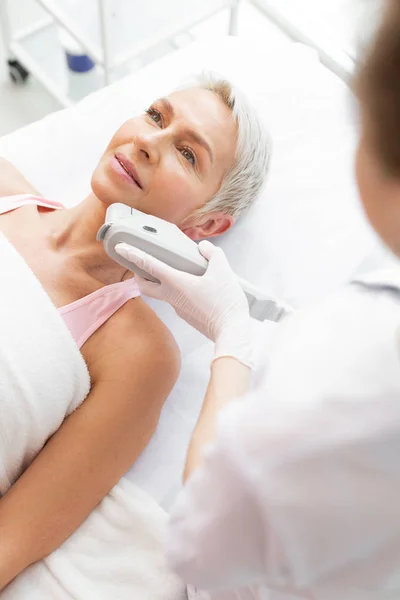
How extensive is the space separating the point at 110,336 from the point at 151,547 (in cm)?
40

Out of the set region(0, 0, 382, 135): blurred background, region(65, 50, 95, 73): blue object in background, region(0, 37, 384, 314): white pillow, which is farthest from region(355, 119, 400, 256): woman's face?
region(65, 50, 95, 73): blue object in background

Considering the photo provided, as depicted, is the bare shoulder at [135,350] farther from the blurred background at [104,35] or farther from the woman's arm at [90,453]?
the blurred background at [104,35]

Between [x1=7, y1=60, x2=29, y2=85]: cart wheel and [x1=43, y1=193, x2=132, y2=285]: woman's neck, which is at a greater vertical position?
[x1=43, y1=193, x2=132, y2=285]: woman's neck

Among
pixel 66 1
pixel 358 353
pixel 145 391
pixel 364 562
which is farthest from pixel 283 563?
pixel 66 1

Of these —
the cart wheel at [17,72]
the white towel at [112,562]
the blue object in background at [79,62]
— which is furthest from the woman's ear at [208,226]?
the cart wheel at [17,72]

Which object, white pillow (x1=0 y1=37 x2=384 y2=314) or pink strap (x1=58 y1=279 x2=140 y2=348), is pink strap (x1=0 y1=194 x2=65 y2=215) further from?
pink strap (x1=58 y1=279 x2=140 y2=348)

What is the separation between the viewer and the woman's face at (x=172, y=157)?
130cm

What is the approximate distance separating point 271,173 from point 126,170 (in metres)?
0.52

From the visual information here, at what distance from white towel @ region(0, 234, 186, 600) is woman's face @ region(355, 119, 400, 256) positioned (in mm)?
734

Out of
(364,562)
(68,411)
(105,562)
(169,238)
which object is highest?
(364,562)

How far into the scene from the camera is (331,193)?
170 centimetres

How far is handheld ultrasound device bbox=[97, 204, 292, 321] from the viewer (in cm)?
116

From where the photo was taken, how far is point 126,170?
131cm

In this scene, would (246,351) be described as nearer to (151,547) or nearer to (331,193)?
(151,547)
